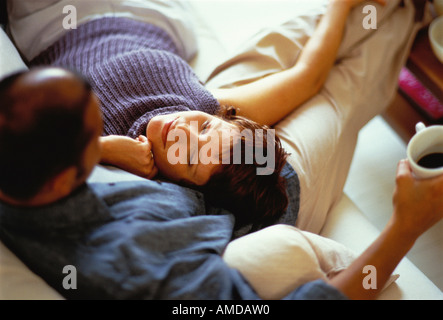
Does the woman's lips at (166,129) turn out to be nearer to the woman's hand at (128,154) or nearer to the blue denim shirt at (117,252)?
the woman's hand at (128,154)

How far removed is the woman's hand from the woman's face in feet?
0.12

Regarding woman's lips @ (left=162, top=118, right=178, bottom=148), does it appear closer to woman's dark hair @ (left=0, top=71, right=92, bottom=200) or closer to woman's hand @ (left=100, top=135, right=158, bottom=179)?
woman's hand @ (left=100, top=135, right=158, bottom=179)

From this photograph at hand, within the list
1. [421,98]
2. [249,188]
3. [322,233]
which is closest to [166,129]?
[249,188]

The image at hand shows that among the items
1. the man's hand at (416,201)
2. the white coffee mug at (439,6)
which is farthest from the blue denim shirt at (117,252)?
the white coffee mug at (439,6)

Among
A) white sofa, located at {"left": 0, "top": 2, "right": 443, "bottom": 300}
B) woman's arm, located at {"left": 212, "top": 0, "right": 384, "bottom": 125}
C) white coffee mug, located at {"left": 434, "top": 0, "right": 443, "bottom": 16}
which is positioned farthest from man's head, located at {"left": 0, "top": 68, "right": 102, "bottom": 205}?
white coffee mug, located at {"left": 434, "top": 0, "right": 443, "bottom": 16}

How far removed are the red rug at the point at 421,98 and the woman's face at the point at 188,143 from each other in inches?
35.8

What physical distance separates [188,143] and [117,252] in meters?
0.34

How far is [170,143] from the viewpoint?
3.47 feet

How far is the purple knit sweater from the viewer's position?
1164mm

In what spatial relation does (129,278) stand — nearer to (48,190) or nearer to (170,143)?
(48,190)

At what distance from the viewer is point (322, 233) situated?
1218mm

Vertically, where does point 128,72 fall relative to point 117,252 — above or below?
above

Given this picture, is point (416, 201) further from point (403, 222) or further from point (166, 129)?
point (166, 129)
